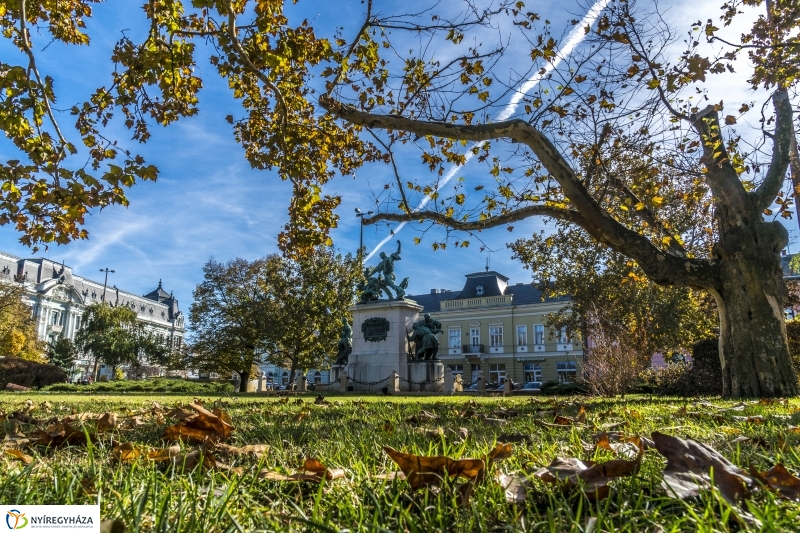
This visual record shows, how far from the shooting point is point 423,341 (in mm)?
22641

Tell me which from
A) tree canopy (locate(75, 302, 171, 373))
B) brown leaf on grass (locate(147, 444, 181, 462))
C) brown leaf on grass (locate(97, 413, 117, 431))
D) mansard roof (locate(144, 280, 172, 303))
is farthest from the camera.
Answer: mansard roof (locate(144, 280, 172, 303))

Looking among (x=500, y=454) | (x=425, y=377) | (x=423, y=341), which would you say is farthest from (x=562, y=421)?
(x=423, y=341)

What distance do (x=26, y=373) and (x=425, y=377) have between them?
1591cm

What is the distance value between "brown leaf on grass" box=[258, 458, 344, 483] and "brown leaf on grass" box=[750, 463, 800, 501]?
1125mm

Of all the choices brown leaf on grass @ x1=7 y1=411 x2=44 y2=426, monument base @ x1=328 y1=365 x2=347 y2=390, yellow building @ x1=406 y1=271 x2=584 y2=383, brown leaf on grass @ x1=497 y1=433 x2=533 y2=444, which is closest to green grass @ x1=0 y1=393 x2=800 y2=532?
brown leaf on grass @ x1=497 y1=433 x2=533 y2=444

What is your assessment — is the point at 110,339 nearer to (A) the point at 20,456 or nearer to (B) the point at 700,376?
(B) the point at 700,376

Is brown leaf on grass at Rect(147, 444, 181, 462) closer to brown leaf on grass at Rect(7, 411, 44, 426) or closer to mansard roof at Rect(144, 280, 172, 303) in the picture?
brown leaf on grass at Rect(7, 411, 44, 426)

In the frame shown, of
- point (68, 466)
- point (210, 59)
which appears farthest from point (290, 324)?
point (68, 466)

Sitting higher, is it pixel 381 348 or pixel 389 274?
pixel 389 274

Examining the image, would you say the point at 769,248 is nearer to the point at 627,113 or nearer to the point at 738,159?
the point at 738,159

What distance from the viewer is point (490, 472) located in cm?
154

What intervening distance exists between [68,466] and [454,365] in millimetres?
54714

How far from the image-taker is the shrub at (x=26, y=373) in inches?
790

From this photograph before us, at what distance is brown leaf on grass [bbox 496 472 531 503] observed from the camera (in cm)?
133
